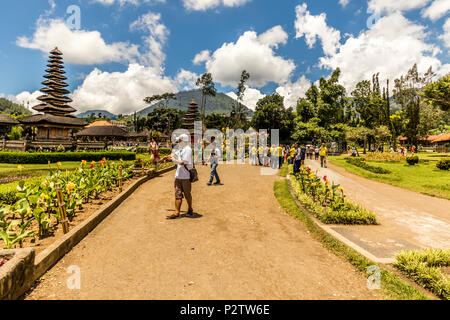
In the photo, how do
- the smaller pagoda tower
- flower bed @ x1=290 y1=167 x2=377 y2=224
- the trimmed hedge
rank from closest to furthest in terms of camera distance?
flower bed @ x1=290 y1=167 x2=377 y2=224
the trimmed hedge
the smaller pagoda tower

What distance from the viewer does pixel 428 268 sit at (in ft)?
10.9

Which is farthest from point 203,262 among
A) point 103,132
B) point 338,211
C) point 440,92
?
point 103,132

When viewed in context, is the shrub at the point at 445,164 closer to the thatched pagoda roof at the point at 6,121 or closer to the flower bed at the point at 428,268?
the flower bed at the point at 428,268

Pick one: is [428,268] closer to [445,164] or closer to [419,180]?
[419,180]

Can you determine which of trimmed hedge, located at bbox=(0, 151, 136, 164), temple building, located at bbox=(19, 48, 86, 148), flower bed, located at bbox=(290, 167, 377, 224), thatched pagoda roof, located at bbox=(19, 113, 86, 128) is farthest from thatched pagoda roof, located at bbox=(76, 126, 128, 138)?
flower bed, located at bbox=(290, 167, 377, 224)

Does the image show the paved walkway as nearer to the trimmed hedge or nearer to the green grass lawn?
the green grass lawn

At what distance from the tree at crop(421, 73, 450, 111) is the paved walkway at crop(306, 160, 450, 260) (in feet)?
49.2

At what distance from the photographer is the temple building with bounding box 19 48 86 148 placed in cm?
3008

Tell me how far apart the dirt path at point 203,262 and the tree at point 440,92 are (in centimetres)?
2142

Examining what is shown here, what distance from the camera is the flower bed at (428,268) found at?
3049 millimetres

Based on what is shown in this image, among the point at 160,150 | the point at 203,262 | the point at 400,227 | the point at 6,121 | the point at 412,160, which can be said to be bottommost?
the point at 400,227

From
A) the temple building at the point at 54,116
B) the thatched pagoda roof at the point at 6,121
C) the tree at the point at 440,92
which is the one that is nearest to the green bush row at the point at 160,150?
the temple building at the point at 54,116

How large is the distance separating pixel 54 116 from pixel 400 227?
37.9m
